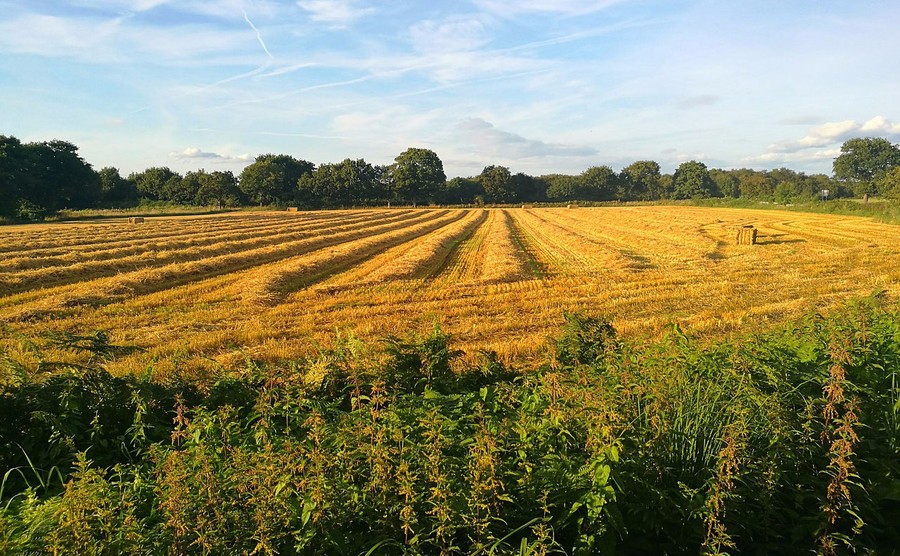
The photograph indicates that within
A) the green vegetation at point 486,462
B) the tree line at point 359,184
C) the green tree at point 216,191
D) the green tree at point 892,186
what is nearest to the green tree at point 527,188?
the tree line at point 359,184

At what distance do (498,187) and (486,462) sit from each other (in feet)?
433

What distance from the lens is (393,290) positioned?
16.4 meters

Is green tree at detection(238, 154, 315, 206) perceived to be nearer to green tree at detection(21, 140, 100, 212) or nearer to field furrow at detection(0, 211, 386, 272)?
green tree at detection(21, 140, 100, 212)

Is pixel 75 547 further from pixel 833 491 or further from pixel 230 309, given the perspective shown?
pixel 230 309

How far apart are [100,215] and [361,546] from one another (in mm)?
76146

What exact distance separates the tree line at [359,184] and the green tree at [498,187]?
0.89ft

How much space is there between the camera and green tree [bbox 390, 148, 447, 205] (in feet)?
377

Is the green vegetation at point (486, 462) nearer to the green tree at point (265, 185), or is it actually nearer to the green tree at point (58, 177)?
the green tree at point (58, 177)

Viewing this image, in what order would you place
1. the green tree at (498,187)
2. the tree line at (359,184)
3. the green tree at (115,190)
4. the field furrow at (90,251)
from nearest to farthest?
the field furrow at (90,251)
the tree line at (359,184)
the green tree at (115,190)
the green tree at (498,187)

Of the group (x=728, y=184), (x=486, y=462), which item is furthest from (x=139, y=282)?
(x=728, y=184)

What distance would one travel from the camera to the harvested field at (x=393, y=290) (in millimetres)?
11305

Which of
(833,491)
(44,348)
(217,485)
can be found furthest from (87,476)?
(44,348)

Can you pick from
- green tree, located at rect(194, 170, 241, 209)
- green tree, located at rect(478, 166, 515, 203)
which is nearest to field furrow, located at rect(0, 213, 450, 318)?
green tree, located at rect(194, 170, 241, 209)

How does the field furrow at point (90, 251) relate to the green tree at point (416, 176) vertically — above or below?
below
